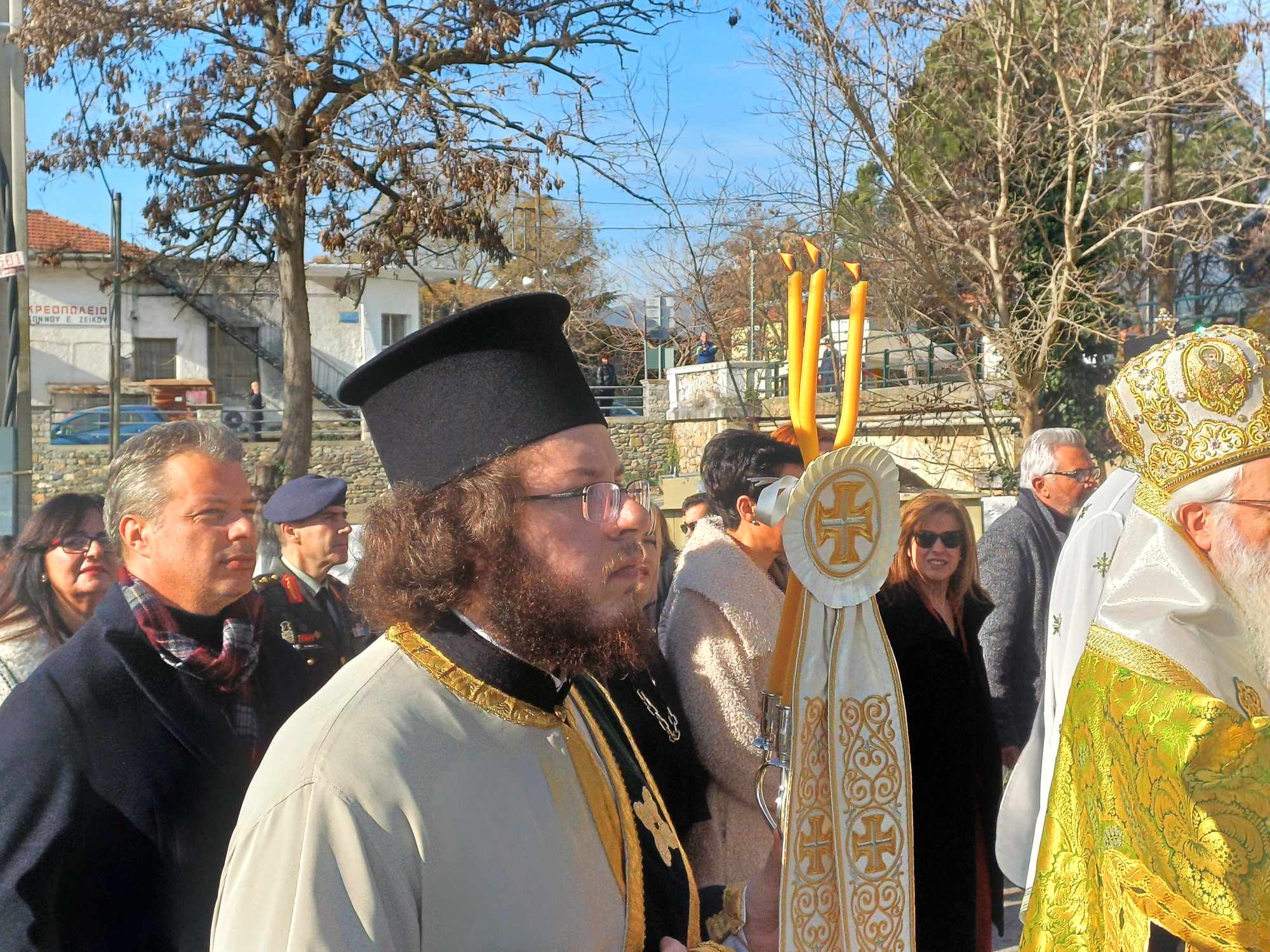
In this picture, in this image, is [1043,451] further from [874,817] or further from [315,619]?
[315,619]

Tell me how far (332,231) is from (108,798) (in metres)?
15.4

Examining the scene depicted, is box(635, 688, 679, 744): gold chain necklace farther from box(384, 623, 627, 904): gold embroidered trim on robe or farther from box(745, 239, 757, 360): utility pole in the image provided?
box(745, 239, 757, 360): utility pole

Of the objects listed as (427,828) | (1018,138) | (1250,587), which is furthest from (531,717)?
(1018,138)

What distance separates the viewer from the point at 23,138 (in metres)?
6.09

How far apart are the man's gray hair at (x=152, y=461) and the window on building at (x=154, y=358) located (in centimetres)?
3654

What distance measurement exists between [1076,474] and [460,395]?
430 centimetres

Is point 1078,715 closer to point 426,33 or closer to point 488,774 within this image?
point 488,774

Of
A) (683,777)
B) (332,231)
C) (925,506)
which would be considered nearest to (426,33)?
(332,231)

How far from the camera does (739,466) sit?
3.84m

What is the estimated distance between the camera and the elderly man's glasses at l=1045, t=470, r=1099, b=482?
5.52m

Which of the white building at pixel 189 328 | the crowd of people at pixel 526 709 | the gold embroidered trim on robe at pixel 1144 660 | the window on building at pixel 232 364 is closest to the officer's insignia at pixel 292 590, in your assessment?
the crowd of people at pixel 526 709

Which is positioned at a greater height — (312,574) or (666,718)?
(312,574)

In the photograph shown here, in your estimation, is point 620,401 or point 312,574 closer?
point 312,574

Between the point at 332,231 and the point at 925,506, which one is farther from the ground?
the point at 332,231
